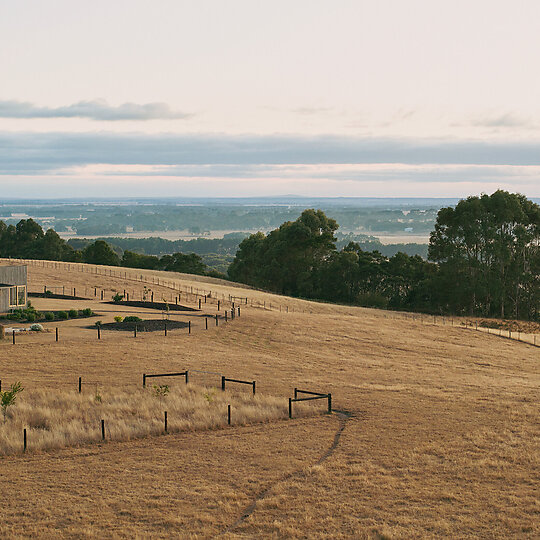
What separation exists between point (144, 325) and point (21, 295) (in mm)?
13999

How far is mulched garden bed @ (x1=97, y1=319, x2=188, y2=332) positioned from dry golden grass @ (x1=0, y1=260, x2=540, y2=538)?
7.17 meters

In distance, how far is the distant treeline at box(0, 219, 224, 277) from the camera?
117000mm

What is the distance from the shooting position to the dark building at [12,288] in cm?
5096

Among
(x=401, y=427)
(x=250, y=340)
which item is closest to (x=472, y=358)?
(x=250, y=340)

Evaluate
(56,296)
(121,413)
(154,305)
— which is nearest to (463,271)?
(154,305)

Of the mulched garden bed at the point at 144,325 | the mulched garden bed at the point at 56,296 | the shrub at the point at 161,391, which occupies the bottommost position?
the shrub at the point at 161,391

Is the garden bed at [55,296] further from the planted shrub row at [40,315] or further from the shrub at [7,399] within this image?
the shrub at [7,399]

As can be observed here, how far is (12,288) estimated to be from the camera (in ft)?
170

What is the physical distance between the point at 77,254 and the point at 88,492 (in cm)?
10401

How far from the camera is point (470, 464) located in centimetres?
2081

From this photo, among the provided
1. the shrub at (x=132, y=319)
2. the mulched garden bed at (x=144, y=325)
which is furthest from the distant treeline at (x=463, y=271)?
the shrub at (x=132, y=319)

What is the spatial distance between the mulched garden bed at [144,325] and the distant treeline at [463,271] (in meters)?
49.3

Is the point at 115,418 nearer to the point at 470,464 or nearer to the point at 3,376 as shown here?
the point at 3,376

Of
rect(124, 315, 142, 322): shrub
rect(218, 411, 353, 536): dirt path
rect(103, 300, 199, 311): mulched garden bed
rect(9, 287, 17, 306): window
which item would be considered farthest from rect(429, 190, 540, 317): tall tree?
rect(218, 411, 353, 536): dirt path
